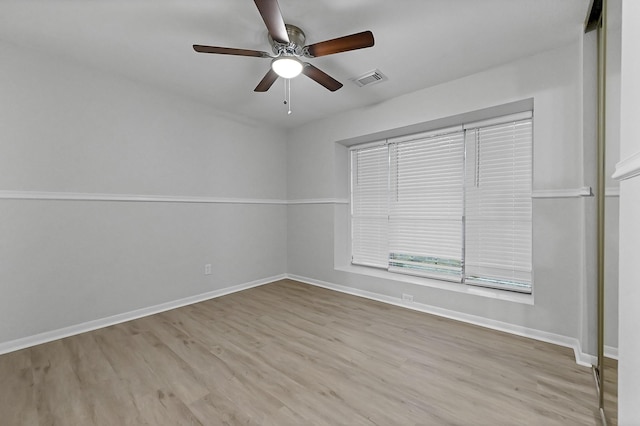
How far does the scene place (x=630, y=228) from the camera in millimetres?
768

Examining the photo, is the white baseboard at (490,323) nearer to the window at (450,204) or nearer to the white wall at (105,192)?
the window at (450,204)

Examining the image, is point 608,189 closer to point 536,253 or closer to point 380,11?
point 536,253

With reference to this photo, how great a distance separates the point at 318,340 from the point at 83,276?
2290 millimetres

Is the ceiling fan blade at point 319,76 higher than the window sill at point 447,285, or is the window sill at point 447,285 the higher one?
the ceiling fan blade at point 319,76

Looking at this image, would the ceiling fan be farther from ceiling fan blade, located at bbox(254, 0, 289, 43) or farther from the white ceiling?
the white ceiling

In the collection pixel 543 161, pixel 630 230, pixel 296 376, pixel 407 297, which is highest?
pixel 543 161

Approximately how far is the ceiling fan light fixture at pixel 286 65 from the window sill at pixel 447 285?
2.47 metres

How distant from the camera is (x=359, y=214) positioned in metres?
3.93

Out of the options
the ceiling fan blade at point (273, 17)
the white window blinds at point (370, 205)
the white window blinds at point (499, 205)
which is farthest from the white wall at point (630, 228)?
the white window blinds at point (370, 205)

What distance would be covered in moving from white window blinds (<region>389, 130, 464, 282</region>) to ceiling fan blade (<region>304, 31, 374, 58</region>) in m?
1.79

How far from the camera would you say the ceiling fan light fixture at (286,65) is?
1994mm

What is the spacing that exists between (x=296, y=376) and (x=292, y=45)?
2.37 meters

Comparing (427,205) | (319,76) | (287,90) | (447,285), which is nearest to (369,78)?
(319,76)

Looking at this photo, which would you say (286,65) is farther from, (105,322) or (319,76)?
(105,322)
